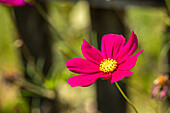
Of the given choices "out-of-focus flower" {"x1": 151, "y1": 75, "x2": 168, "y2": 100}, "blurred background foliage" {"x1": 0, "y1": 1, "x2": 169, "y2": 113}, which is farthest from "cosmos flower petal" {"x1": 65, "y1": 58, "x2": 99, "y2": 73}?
"blurred background foliage" {"x1": 0, "y1": 1, "x2": 169, "y2": 113}

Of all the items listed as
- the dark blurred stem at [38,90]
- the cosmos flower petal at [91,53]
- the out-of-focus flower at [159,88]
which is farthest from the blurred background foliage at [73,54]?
the cosmos flower petal at [91,53]

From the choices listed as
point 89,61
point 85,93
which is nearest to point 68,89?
point 85,93

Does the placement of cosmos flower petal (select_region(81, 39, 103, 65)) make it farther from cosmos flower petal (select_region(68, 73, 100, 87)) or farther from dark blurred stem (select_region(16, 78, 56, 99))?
dark blurred stem (select_region(16, 78, 56, 99))

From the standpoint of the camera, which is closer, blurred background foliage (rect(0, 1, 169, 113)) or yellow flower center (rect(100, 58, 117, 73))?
yellow flower center (rect(100, 58, 117, 73))

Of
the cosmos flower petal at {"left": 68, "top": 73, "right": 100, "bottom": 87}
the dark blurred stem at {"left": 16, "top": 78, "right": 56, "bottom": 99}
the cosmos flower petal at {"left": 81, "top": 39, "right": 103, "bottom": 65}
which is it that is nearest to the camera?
the cosmos flower petal at {"left": 68, "top": 73, "right": 100, "bottom": 87}

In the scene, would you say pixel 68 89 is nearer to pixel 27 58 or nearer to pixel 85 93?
pixel 85 93

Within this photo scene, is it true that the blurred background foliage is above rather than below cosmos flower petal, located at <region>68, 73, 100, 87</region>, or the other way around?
below

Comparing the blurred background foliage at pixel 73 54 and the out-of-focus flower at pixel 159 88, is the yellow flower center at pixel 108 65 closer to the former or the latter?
the out-of-focus flower at pixel 159 88

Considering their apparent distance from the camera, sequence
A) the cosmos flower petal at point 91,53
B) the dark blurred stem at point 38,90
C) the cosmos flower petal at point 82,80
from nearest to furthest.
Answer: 1. the cosmos flower petal at point 82,80
2. the cosmos flower petal at point 91,53
3. the dark blurred stem at point 38,90
